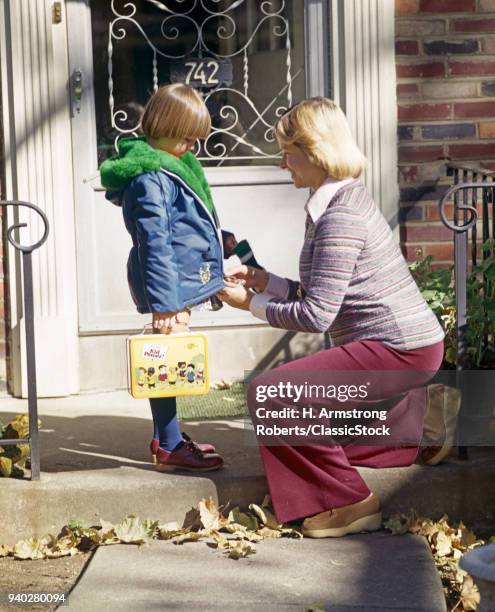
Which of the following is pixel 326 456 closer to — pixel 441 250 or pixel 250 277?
pixel 250 277

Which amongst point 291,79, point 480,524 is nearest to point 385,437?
point 480,524

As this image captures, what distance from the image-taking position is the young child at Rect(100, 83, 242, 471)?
395 cm

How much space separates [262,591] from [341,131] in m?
1.52

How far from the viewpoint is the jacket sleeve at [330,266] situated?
12.3 feet

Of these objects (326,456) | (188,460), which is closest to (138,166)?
(188,460)

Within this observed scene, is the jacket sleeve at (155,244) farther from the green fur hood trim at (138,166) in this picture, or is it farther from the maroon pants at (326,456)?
the maroon pants at (326,456)

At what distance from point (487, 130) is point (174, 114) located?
2199 millimetres

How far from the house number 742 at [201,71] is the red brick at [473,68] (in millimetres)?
1162

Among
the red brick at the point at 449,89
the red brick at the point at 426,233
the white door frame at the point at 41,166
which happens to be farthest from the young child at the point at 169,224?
the red brick at the point at 449,89

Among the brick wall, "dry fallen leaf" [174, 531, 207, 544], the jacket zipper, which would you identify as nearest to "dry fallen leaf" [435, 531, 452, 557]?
"dry fallen leaf" [174, 531, 207, 544]

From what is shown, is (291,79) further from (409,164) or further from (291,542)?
(291,542)

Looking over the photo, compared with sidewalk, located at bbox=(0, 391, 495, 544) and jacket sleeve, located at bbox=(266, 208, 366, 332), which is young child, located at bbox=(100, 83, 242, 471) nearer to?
sidewalk, located at bbox=(0, 391, 495, 544)

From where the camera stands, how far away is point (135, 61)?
5.73 metres

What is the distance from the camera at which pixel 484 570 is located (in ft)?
9.16
